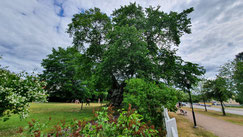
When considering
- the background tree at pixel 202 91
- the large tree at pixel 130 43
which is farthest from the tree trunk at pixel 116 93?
the background tree at pixel 202 91

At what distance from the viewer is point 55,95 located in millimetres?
34969

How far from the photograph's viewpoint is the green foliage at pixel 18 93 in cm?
507

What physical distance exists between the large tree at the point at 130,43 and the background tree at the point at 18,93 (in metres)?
5.43

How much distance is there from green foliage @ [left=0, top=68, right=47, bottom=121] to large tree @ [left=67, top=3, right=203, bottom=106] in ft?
17.8

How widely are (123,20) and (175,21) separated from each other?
6564mm

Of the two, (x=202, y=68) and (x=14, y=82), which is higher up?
(x=202, y=68)

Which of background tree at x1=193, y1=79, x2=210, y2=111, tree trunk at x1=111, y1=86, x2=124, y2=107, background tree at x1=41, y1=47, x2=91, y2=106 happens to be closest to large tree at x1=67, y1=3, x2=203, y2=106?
tree trunk at x1=111, y1=86, x2=124, y2=107

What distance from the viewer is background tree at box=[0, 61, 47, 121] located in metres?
5.07

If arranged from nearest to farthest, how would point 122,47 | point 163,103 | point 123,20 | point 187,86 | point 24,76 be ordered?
point 163,103 → point 24,76 → point 122,47 → point 187,86 → point 123,20

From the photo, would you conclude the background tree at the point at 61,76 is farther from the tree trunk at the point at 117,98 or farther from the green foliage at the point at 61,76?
the tree trunk at the point at 117,98

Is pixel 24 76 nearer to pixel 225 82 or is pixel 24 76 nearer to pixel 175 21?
pixel 175 21

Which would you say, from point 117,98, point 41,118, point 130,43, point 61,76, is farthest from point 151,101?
point 61,76

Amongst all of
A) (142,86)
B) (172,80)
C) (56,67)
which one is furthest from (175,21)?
(56,67)

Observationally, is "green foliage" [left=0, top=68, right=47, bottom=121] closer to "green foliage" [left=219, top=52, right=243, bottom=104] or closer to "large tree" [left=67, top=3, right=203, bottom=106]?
"large tree" [left=67, top=3, right=203, bottom=106]
